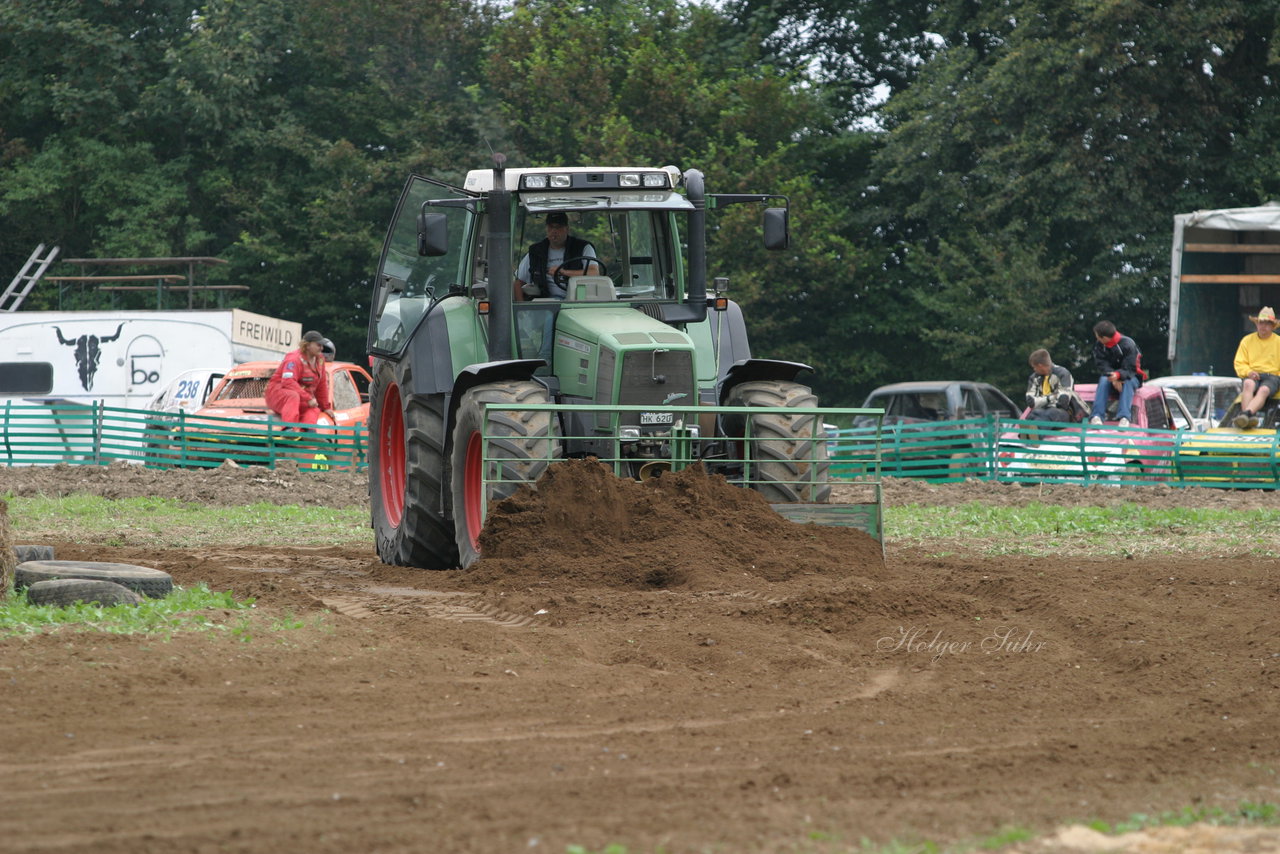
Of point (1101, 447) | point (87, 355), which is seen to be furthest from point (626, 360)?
point (87, 355)

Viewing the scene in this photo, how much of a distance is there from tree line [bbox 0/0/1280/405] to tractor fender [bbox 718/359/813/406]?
2084cm

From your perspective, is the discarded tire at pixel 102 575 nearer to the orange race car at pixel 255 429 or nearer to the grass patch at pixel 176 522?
the grass patch at pixel 176 522

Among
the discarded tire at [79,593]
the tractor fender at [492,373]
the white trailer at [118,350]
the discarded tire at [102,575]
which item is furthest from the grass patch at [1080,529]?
the white trailer at [118,350]

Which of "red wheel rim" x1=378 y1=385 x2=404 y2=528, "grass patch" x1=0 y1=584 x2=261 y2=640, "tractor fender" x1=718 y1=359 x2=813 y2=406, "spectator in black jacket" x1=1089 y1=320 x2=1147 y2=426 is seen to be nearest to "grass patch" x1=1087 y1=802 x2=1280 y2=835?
"grass patch" x1=0 y1=584 x2=261 y2=640

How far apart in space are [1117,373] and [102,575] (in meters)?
15.7

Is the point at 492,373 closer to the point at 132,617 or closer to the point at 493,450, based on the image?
the point at 493,450

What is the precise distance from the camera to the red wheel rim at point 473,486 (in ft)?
34.5

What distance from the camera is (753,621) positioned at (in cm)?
828

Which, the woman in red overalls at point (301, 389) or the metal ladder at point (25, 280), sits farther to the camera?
the metal ladder at point (25, 280)

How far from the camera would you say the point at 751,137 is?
37031mm

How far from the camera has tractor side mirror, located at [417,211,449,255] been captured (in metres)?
10.3

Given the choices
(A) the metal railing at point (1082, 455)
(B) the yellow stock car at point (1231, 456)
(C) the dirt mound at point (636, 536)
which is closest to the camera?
(C) the dirt mound at point (636, 536)

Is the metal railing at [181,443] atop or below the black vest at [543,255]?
below

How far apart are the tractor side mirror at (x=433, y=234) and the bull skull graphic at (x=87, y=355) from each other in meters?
19.1
